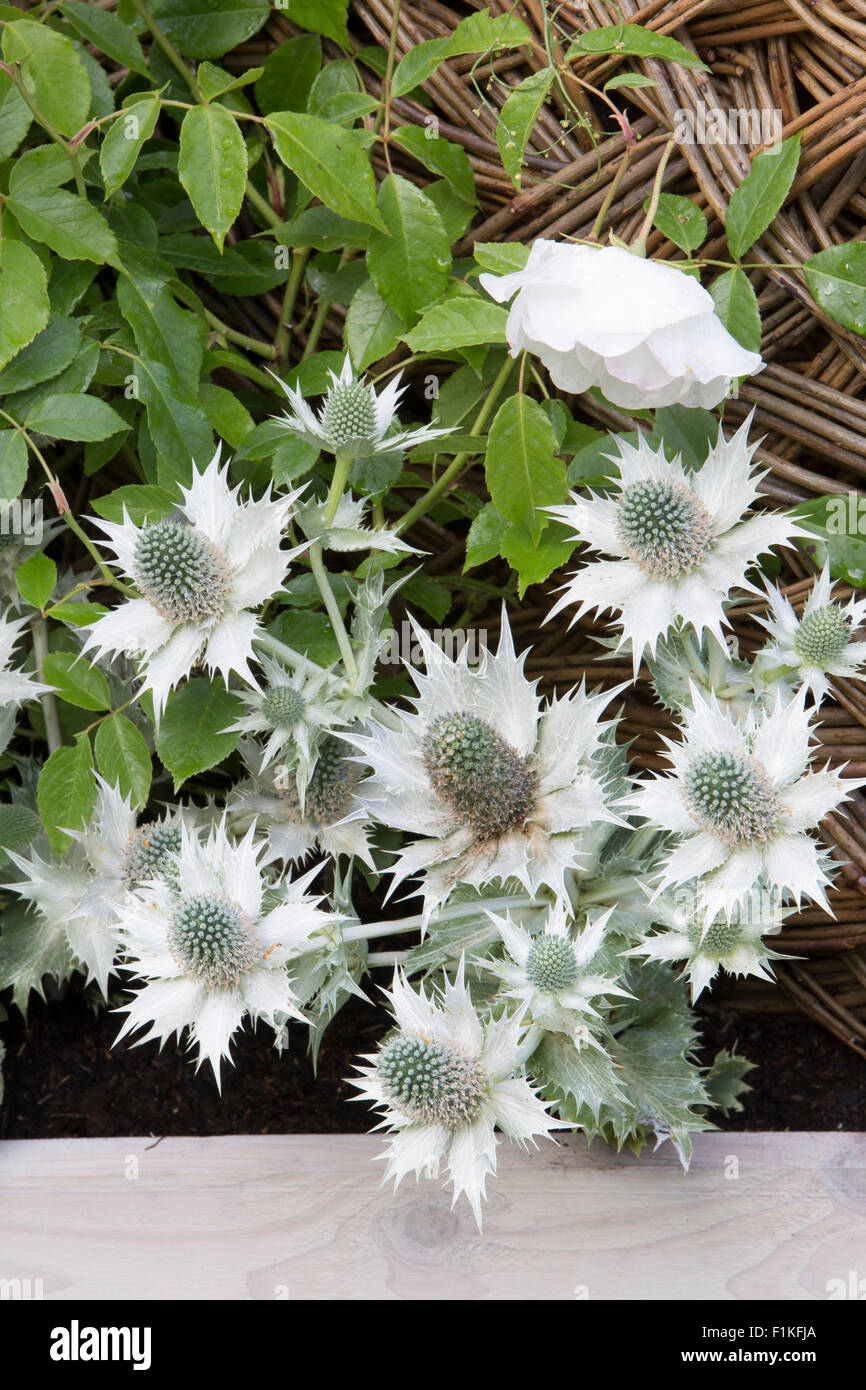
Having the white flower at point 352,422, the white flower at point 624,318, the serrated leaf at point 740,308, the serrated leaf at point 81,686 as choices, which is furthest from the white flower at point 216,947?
the serrated leaf at point 740,308

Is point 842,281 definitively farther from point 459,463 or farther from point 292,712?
point 292,712

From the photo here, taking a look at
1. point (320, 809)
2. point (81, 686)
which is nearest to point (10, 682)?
point (81, 686)

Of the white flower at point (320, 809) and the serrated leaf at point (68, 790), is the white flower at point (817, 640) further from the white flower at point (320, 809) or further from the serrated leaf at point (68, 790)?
the serrated leaf at point (68, 790)

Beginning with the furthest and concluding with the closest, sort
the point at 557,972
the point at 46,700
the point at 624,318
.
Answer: the point at 46,700, the point at 557,972, the point at 624,318

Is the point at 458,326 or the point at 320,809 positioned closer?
the point at 458,326

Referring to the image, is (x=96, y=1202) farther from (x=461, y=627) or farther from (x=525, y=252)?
(x=525, y=252)

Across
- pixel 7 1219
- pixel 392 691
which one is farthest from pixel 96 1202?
pixel 392 691

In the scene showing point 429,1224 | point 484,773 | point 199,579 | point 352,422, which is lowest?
point 429,1224
